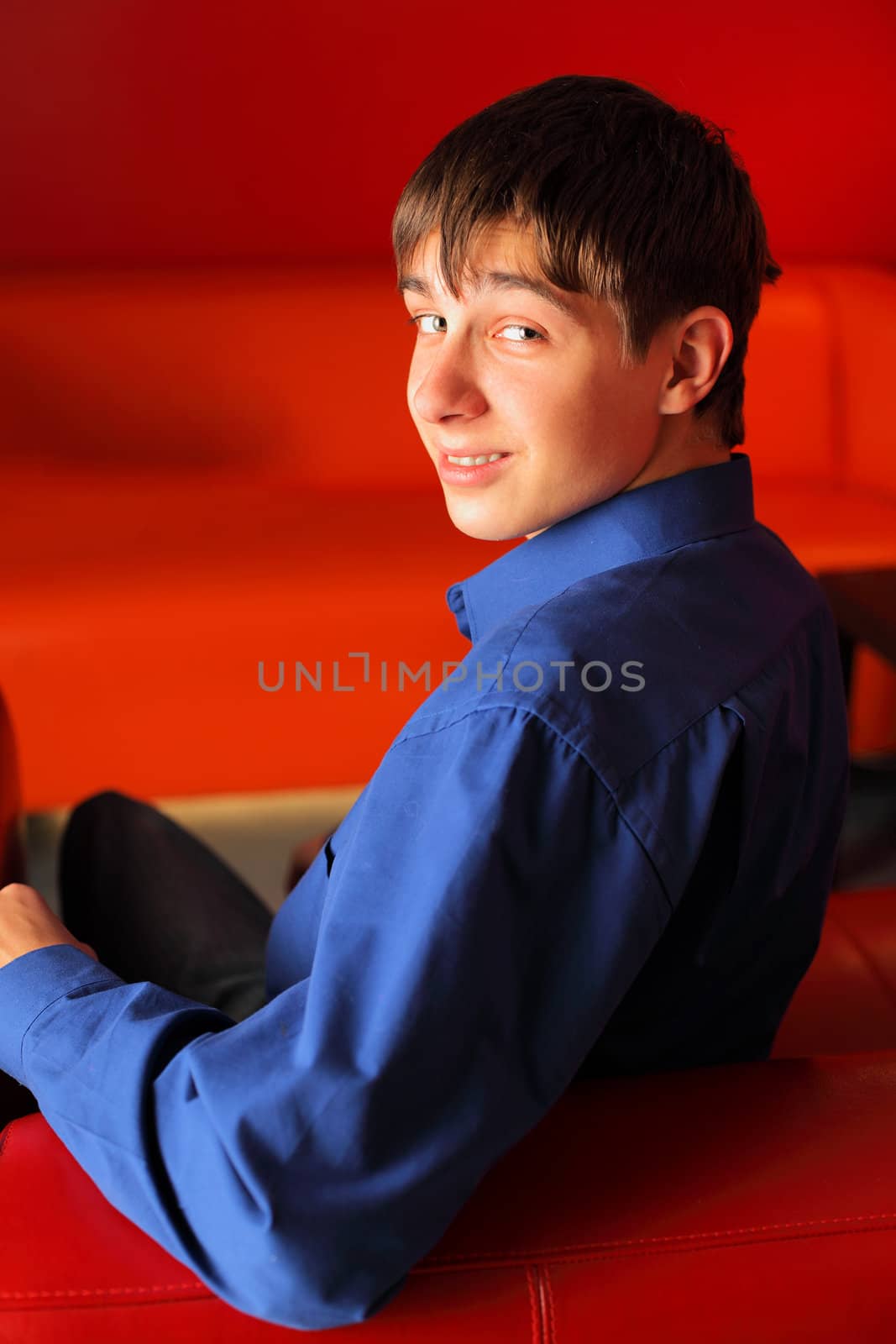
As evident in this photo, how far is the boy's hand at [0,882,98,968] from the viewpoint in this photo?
2.83 feet

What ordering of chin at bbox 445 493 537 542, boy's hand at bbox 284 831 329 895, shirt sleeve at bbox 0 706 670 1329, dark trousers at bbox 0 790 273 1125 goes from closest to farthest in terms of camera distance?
shirt sleeve at bbox 0 706 670 1329 < chin at bbox 445 493 537 542 < dark trousers at bbox 0 790 273 1125 < boy's hand at bbox 284 831 329 895

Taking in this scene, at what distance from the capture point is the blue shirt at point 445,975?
63 centimetres

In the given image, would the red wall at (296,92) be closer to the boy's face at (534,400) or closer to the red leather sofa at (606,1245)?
Answer: the boy's face at (534,400)

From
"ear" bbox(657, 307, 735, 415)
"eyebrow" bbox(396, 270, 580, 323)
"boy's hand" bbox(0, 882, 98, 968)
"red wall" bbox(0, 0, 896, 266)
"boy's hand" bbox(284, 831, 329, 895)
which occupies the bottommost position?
"boy's hand" bbox(284, 831, 329, 895)

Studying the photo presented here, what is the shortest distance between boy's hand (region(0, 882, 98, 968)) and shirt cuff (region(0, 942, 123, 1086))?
16 millimetres

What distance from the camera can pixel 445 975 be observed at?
623 millimetres

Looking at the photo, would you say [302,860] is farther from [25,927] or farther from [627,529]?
[627,529]

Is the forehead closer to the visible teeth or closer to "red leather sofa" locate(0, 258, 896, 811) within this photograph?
the visible teeth

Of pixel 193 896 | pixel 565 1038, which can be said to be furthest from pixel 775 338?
pixel 565 1038

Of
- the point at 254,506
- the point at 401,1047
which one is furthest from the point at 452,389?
the point at 254,506

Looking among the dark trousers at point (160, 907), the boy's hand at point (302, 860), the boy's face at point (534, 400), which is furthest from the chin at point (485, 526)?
the boy's hand at point (302, 860)

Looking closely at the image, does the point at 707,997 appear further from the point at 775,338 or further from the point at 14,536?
→ the point at 775,338

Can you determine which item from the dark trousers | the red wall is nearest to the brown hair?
the dark trousers

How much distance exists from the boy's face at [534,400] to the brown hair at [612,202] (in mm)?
14
